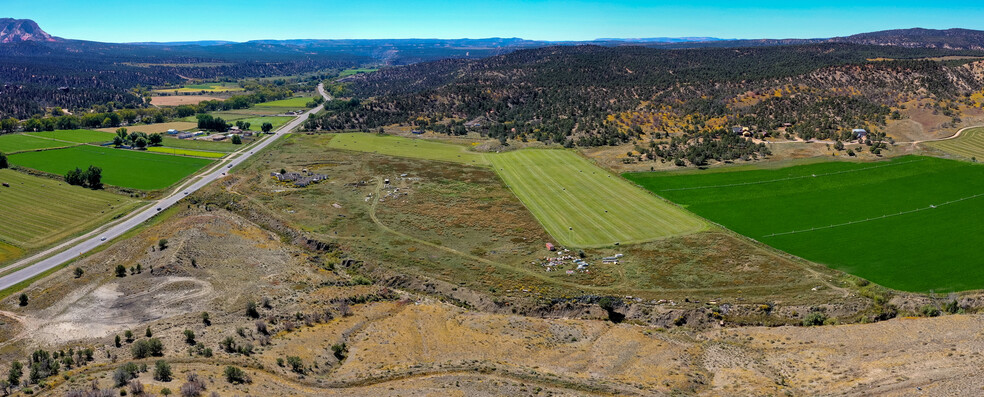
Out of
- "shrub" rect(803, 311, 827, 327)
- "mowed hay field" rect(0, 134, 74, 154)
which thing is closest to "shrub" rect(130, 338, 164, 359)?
"shrub" rect(803, 311, 827, 327)

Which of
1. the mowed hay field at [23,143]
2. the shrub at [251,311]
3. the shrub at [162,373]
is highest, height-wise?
the mowed hay field at [23,143]

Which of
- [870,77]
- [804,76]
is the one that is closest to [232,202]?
[804,76]

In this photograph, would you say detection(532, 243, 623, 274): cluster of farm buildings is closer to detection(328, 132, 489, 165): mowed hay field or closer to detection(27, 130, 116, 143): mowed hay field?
detection(328, 132, 489, 165): mowed hay field

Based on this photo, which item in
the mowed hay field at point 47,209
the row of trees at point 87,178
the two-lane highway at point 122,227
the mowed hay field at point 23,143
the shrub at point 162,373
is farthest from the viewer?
the mowed hay field at point 23,143

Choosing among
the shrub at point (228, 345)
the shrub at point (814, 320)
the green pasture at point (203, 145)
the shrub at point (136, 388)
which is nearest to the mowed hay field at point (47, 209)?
the green pasture at point (203, 145)

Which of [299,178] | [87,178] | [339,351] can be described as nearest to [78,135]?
[87,178]

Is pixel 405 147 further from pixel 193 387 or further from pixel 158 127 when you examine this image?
pixel 193 387

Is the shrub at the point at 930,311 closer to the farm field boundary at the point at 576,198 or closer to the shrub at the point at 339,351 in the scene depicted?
the farm field boundary at the point at 576,198
